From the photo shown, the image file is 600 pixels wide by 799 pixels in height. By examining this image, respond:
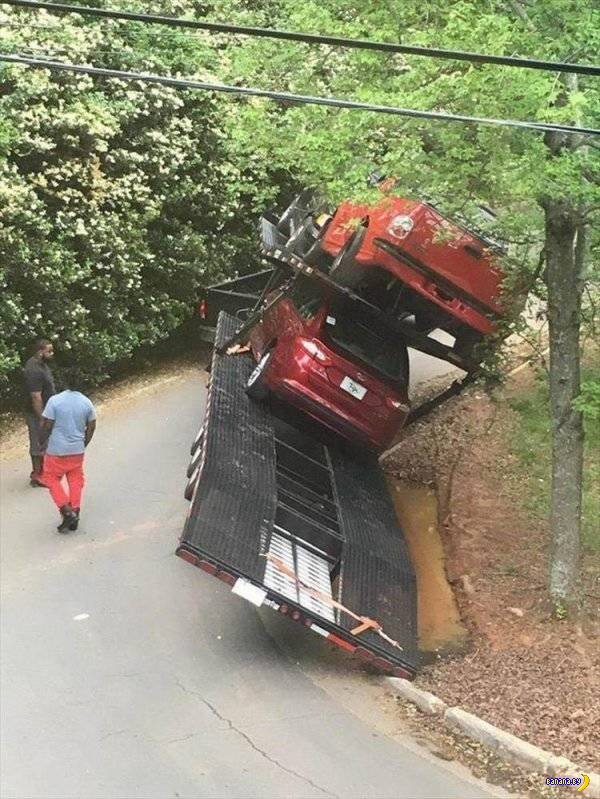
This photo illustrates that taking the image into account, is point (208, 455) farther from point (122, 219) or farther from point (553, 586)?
point (122, 219)

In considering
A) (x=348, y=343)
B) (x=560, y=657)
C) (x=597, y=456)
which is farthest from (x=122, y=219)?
(x=560, y=657)

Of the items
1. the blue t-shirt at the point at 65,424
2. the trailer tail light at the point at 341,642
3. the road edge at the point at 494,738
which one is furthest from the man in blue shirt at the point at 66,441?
the road edge at the point at 494,738

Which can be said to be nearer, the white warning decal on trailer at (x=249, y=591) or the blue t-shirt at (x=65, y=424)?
the white warning decal on trailer at (x=249, y=591)

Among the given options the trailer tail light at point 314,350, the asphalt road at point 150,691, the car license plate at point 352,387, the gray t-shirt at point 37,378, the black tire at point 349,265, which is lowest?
the asphalt road at point 150,691

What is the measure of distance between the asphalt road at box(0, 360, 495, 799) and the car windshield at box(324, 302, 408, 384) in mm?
2815

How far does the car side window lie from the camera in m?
10.3

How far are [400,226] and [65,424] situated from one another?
404 cm

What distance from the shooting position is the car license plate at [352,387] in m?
9.83

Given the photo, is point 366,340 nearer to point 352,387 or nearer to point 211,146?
point 352,387

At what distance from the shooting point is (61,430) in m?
8.45

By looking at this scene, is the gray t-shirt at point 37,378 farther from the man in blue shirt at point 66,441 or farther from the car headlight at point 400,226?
the car headlight at point 400,226

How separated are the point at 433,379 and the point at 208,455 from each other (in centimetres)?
723

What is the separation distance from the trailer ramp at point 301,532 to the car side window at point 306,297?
125 centimetres

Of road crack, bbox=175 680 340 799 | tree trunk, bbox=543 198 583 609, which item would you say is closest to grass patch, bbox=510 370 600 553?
tree trunk, bbox=543 198 583 609
